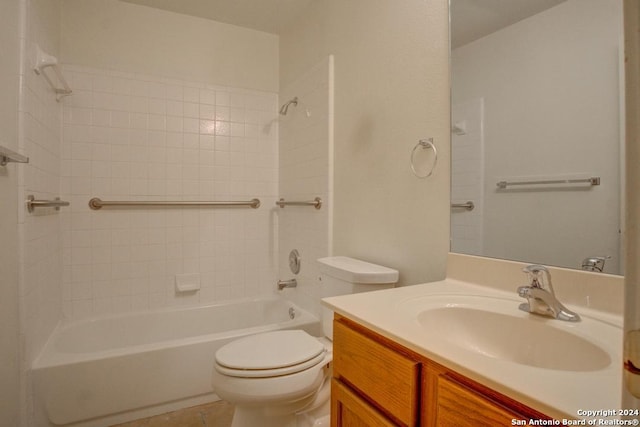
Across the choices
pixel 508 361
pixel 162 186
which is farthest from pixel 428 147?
pixel 162 186

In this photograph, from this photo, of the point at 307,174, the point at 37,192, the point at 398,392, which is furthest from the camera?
the point at 307,174

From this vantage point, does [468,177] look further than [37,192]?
No

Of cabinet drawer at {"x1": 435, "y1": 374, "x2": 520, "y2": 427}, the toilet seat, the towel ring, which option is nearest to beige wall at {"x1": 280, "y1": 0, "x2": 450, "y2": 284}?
the towel ring

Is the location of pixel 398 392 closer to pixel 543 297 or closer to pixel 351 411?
pixel 351 411

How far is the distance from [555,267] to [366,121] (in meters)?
1.01

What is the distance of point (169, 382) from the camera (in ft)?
5.52

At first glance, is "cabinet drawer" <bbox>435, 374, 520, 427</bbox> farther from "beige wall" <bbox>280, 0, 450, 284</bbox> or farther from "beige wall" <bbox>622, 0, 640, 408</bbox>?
"beige wall" <bbox>280, 0, 450, 284</bbox>

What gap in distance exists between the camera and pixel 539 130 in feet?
3.00

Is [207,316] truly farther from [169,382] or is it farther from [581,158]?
[581,158]

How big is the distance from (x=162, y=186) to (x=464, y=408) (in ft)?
7.45

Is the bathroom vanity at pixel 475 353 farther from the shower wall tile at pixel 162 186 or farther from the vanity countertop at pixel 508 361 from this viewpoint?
the shower wall tile at pixel 162 186

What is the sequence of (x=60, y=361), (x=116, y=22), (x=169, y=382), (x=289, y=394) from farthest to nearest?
(x=116, y=22), (x=169, y=382), (x=60, y=361), (x=289, y=394)

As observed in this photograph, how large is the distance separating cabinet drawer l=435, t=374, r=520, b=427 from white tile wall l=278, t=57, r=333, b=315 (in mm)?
1310

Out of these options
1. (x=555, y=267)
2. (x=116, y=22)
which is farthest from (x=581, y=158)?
(x=116, y=22)
